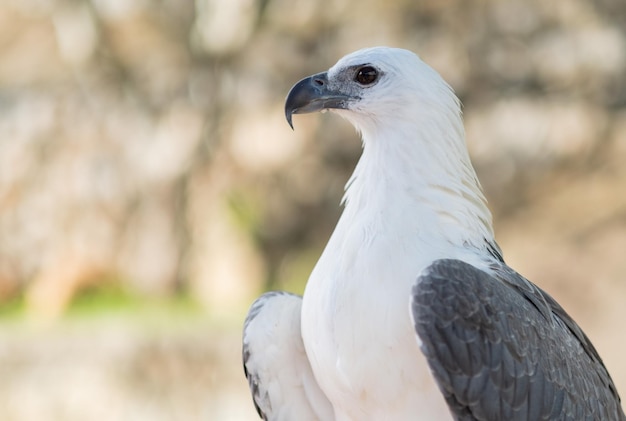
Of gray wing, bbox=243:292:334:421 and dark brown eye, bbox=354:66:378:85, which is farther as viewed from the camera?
gray wing, bbox=243:292:334:421

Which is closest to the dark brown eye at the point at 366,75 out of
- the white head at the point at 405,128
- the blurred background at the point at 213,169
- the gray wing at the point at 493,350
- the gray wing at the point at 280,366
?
the white head at the point at 405,128

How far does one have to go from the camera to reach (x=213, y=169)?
1133 centimetres

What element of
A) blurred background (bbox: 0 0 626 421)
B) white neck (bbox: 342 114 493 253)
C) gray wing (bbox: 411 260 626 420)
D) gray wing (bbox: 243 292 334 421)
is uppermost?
blurred background (bbox: 0 0 626 421)

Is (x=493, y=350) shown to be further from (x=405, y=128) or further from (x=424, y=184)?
(x=405, y=128)

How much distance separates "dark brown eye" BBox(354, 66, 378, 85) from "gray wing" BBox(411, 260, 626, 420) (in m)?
0.89

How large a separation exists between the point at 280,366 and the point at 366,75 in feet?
4.28

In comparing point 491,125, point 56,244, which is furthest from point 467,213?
point 56,244

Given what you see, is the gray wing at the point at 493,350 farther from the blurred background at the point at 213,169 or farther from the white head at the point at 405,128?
the blurred background at the point at 213,169

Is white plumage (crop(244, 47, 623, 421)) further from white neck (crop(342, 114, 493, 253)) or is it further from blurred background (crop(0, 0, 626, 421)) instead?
blurred background (crop(0, 0, 626, 421))

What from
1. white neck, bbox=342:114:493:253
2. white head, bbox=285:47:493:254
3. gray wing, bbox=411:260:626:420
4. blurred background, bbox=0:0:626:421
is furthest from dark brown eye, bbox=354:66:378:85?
blurred background, bbox=0:0:626:421

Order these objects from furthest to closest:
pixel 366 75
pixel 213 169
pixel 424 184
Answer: pixel 213 169
pixel 366 75
pixel 424 184

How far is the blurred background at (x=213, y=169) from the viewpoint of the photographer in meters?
10.1

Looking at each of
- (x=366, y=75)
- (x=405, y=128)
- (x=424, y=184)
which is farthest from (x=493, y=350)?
(x=366, y=75)

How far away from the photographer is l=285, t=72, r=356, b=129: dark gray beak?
3.81m
